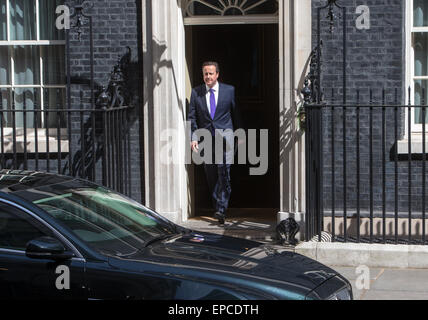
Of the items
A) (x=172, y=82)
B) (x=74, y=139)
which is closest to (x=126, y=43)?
(x=172, y=82)

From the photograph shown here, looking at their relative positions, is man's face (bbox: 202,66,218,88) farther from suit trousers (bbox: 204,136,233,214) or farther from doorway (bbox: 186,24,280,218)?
doorway (bbox: 186,24,280,218)

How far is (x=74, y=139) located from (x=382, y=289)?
449cm

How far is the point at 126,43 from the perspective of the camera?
9891 mm

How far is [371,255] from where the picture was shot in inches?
332

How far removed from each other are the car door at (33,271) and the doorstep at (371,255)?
3.86 metres

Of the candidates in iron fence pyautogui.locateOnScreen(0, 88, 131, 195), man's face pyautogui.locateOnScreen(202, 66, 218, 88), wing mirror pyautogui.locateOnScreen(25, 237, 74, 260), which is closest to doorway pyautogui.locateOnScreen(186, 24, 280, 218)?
man's face pyautogui.locateOnScreen(202, 66, 218, 88)

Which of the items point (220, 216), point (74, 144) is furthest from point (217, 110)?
point (74, 144)

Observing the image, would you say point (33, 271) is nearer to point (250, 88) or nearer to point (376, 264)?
point (376, 264)

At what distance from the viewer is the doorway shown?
1094 centimetres

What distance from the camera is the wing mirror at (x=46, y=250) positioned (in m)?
5.15

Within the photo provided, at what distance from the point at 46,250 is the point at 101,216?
79cm

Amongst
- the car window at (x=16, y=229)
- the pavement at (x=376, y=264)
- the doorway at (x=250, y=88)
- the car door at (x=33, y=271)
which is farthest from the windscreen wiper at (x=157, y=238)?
the doorway at (x=250, y=88)

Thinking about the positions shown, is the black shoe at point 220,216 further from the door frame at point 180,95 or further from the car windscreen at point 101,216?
the car windscreen at point 101,216

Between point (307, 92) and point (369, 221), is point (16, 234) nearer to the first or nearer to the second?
point (307, 92)
